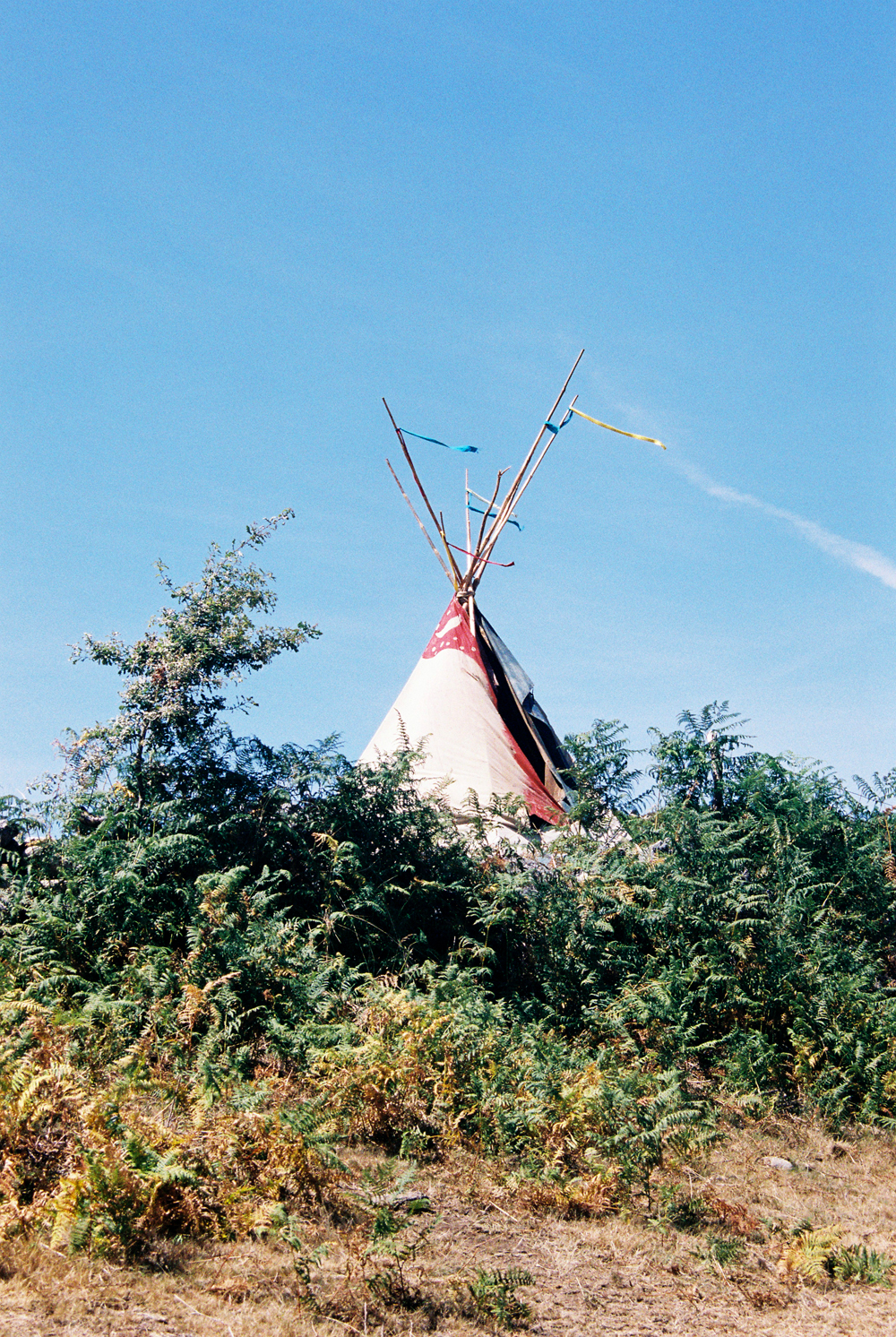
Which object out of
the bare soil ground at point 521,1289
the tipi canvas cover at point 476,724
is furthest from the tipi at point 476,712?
the bare soil ground at point 521,1289

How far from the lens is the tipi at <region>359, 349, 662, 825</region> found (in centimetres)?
980

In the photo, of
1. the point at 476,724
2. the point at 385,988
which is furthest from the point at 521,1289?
the point at 476,724

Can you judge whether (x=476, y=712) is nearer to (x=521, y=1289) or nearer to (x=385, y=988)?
(x=385, y=988)

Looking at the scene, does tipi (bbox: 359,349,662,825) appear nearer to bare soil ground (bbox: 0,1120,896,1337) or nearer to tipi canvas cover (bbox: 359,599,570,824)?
tipi canvas cover (bbox: 359,599,570,824)

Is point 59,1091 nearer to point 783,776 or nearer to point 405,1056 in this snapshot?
point 405,1056

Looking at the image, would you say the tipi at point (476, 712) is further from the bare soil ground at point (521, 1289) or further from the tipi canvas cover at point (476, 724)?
the bare soil ground at point (521, 1289)

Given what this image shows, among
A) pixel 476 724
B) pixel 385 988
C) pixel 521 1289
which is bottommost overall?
pixel 521 1289

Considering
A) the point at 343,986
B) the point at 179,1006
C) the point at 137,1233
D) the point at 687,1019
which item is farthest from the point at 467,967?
the point at 137,1233

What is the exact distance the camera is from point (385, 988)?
213 inches

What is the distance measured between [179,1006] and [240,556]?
3838 millimetres

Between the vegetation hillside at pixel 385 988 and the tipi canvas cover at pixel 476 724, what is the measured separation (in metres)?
1.42

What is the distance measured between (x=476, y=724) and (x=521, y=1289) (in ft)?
23.1

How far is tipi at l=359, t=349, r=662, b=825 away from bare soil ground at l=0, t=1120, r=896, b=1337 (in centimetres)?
482

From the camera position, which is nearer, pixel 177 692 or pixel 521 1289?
pixel 521 1289
